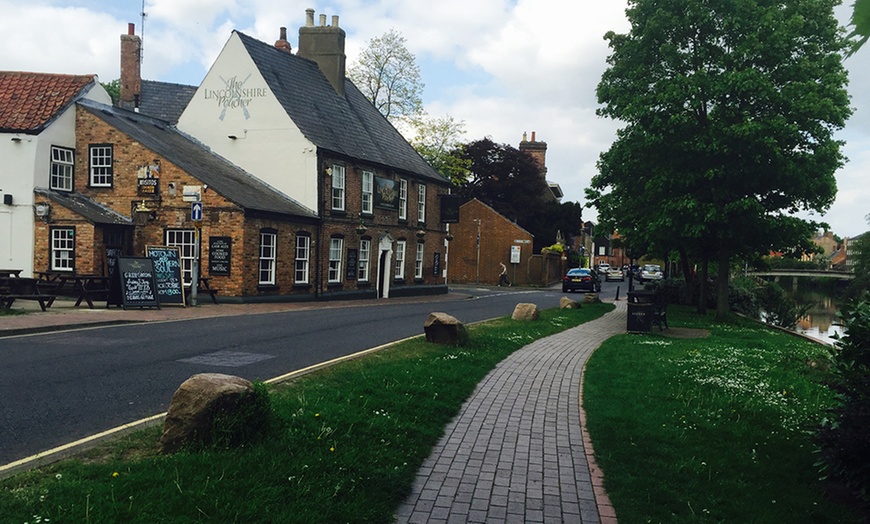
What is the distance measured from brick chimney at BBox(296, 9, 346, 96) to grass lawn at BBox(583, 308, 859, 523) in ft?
90.7

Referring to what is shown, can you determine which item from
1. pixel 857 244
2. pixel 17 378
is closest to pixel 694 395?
pixel 17 378

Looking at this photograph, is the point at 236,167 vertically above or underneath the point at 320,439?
above

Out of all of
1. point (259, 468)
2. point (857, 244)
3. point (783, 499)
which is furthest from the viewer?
point (857, 244)

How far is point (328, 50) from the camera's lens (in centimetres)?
3703

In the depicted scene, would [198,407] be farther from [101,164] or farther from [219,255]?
[101,164]

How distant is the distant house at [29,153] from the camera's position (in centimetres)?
2491

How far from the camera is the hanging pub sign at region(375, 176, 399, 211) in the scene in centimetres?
3441

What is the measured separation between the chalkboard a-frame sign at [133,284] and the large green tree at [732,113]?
15995 millimetres

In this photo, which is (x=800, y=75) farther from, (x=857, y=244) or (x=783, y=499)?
(x=857, y=244)

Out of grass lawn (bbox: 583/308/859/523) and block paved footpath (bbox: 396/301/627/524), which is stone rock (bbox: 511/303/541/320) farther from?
block paved footpath (bbox: 396/301/627/524)

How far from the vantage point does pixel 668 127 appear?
21.8 metres

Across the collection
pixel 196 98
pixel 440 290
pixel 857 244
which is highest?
pixel 196 98

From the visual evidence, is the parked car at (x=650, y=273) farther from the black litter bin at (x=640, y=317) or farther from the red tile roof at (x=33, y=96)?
the red tile roof at (x=33, y=96)

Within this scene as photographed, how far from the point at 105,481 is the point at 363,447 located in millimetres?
2141
